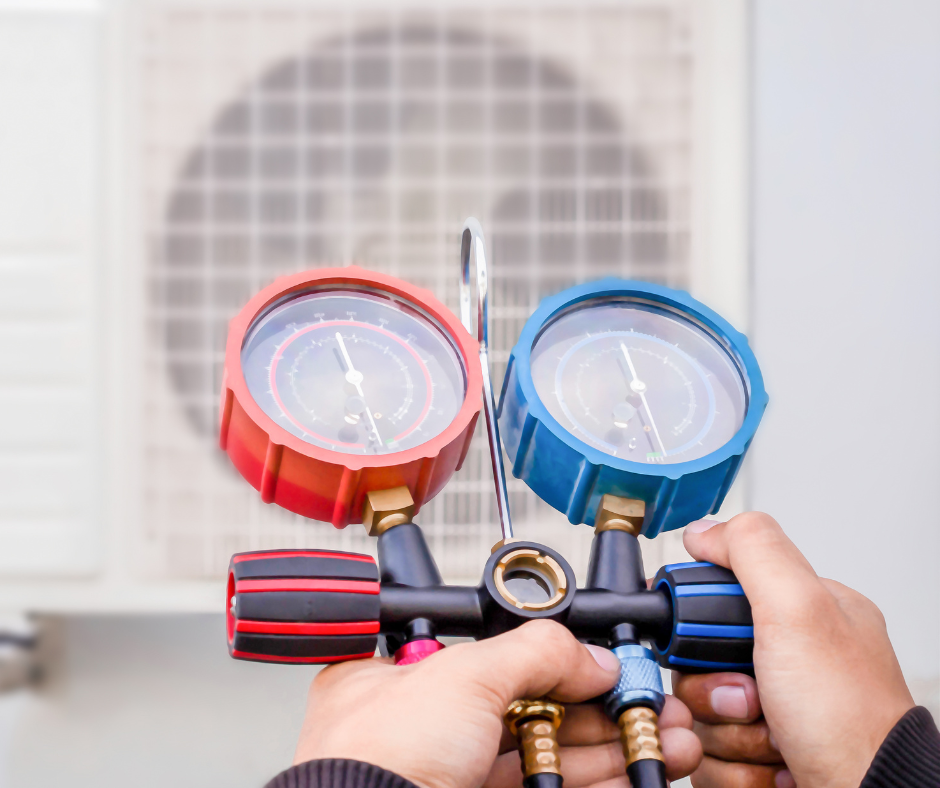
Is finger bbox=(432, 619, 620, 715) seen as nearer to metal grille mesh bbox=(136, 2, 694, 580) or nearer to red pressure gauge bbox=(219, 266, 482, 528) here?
red pressure gauge bbox=(219, 266, 482, 528)

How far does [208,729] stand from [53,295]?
484 mm

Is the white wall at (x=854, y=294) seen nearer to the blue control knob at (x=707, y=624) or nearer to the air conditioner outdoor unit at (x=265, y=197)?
the air conditioner outdoor unit at (x=265, y=197)

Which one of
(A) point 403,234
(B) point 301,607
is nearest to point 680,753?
(B) point 301,607

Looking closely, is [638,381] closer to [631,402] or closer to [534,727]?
[631,402]

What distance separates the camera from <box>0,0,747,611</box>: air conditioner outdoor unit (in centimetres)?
79

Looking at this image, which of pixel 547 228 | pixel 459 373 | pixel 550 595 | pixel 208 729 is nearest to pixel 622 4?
pixel 547 228

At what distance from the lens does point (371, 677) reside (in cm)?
41

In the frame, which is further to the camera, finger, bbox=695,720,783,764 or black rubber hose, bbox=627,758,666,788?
finger, bbox=695,720,783,764

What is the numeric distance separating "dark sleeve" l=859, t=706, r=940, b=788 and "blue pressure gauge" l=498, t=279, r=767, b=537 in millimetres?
158

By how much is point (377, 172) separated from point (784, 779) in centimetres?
64

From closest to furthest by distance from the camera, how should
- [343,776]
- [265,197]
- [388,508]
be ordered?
[343,776], [388,508], [265,197]

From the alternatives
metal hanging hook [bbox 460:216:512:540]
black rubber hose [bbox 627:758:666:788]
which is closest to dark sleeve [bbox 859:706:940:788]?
black rubber hose [bbox 627:758:666:788]

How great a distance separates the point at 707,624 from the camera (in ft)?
1.42

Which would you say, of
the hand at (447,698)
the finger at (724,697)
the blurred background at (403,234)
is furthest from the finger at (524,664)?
the blurred background at (403,234)
